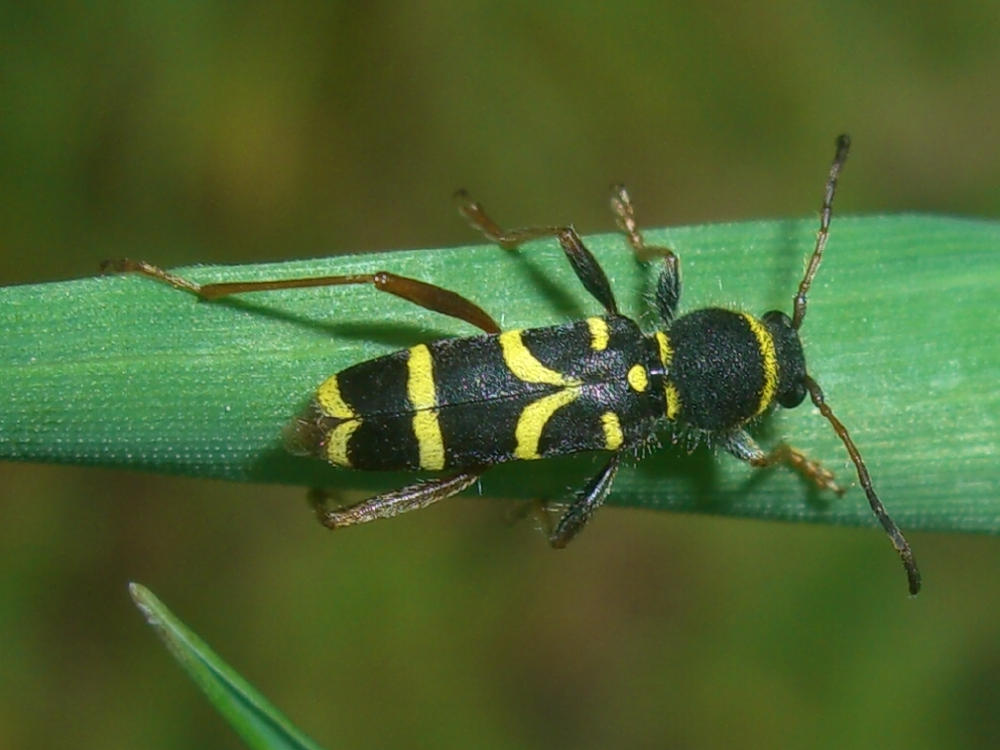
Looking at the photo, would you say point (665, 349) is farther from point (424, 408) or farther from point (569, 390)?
point (424, 408)

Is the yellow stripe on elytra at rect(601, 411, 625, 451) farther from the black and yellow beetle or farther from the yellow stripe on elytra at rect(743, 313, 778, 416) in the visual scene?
the yellow stripe on elytra at rect(743, 313, 778, 416)

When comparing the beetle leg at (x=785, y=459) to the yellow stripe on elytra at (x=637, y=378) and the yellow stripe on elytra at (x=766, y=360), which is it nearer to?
the yellow stripe on elytra at (x=766, y=360)

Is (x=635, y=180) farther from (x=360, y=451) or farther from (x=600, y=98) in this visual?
(x=360, y=451)

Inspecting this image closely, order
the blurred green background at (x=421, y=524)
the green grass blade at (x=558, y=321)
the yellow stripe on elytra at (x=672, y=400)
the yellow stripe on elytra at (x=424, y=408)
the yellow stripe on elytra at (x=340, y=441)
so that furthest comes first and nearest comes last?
1. the blurred green background at (x=421, y=524)
2. the yellow stripe on elytra at (x=672, y=400)
3. the yellow stripe on elytra at (x=424, y=408)
4. the yellow stripe on elytra at (x=340, y=441)
5. the green grass blade at (x=558, y=321)

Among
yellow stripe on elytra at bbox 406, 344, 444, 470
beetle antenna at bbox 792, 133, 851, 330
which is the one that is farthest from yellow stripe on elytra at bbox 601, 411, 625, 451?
beetle antenna at bbox 792, 133, 851, 330

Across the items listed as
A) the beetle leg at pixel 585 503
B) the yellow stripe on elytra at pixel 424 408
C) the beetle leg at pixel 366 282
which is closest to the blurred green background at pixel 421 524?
the beetle leg at pixel 585 503

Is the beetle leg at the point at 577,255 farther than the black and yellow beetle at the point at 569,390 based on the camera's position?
Yes

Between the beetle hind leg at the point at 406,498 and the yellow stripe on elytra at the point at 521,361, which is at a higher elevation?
the yellow stripe on elytra at the point at 521,361
